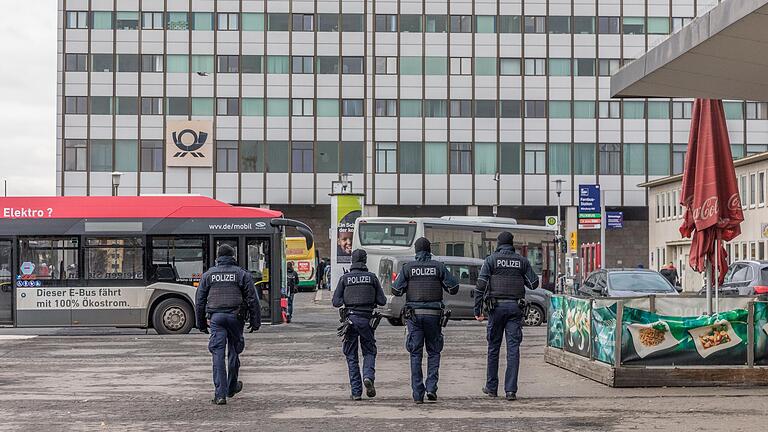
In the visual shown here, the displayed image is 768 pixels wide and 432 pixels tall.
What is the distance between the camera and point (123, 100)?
228ft

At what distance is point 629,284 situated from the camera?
2856 cm

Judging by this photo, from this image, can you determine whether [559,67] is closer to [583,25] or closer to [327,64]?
[583,25]

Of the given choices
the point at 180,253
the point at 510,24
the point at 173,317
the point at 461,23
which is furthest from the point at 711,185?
the point at 510,24

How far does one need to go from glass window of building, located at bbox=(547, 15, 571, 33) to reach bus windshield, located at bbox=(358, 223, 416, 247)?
3590cm

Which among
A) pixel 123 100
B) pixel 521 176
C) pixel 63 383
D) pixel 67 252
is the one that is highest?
pixel 123 100

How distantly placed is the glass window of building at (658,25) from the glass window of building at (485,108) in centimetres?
1031

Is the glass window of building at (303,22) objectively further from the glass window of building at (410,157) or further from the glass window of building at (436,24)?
the glass window of building at (410,157)

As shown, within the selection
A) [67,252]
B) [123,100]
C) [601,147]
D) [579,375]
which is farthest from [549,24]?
[579,375]

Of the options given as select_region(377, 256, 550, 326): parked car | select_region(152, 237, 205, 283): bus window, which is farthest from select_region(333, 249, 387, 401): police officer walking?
select_region(377, 256, 550, 326): parked car

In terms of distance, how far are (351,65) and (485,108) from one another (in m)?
8.40

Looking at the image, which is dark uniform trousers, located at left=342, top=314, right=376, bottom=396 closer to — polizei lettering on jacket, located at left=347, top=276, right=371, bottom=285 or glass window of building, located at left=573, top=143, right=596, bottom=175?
polizei lettering on jacket, located at left=347, top=276, right=371, bottom=285

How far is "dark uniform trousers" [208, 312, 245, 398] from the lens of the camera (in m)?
13.2

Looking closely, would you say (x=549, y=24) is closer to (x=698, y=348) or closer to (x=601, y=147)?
(x=601, y=147)

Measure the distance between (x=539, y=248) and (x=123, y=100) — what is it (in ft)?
126
